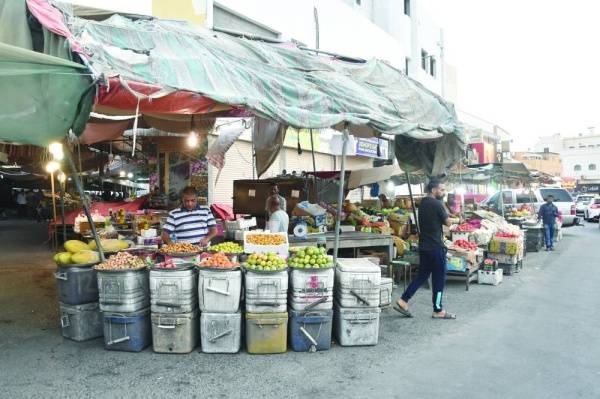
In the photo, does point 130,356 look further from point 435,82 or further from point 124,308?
point 435,82

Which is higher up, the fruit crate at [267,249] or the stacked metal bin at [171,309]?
the fruit crate at [267,249]

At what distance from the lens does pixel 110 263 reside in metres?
5.63

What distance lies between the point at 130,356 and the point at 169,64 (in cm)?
336

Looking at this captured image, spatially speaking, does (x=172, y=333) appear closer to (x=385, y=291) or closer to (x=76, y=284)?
(x=76, y=284)

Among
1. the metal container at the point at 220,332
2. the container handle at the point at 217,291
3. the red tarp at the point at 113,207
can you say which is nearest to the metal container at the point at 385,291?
the metal container at the point at 220,332

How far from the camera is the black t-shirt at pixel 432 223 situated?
6.99 metres

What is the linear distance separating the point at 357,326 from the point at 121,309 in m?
2.81

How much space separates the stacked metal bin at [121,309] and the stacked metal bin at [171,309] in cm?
20

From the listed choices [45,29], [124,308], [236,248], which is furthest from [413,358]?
[45,29]

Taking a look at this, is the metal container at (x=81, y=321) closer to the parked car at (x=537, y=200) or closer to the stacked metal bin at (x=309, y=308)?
the stacked metal bin at (x=309, y=308)

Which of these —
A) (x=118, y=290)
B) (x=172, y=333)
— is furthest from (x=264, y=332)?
(x=118, y=290)

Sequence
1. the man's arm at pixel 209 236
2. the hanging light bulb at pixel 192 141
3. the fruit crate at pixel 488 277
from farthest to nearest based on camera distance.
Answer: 1. the hanging light bulb at pixel 192 141
2. the fruit crate at pixel 488 277
3. the man's arm at pixel 209 236

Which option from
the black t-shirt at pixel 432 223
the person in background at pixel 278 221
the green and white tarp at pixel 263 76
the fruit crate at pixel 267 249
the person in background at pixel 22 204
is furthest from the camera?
the person in background at pixel 22 204

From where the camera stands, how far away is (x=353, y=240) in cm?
891
